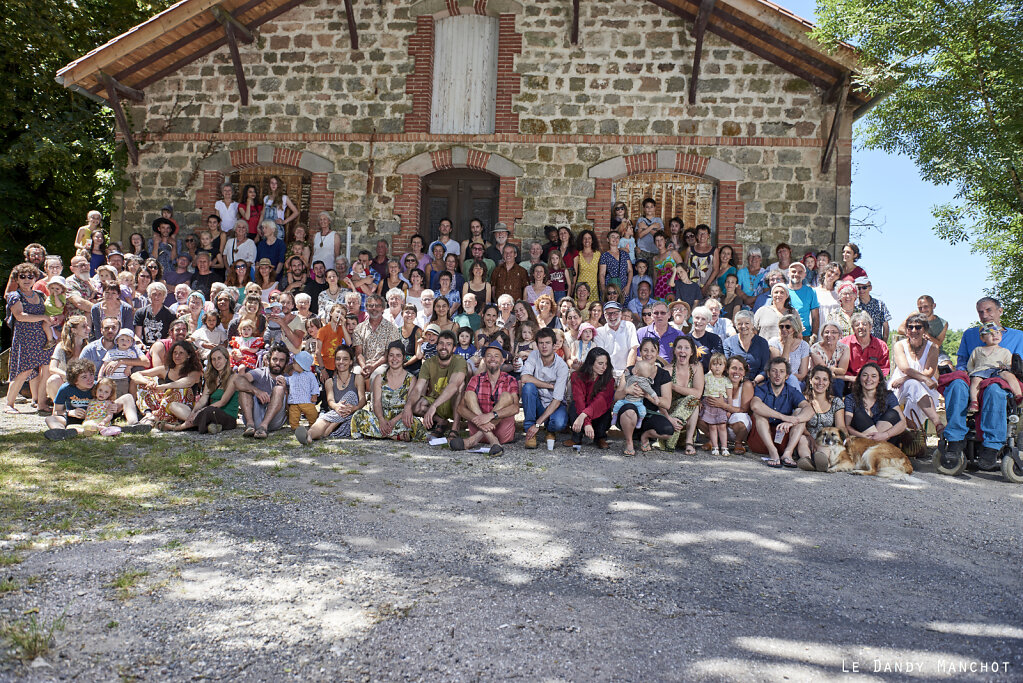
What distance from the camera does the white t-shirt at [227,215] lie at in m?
11.6

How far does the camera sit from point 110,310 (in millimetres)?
8375

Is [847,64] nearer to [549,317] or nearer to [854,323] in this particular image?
[854,323]

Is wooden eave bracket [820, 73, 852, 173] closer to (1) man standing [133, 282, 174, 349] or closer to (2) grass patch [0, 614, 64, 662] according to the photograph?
(1) man standing [133, 282, 174, 349]

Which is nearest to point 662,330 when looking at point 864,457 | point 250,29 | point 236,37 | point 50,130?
point 864,457

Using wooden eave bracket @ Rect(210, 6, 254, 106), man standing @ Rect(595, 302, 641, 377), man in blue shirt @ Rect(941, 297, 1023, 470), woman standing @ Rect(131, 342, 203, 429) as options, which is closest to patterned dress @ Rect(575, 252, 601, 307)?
man standing @ Rect(595, 302, 641, 377)

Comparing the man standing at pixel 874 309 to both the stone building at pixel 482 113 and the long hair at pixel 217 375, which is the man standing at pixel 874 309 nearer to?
the stone building at pixel 482 113

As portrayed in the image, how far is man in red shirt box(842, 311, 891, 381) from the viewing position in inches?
294

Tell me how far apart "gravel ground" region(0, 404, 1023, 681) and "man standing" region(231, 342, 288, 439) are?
1719 millimetres

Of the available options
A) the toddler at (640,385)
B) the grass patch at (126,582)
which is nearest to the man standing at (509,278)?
the toddler at (640,385)

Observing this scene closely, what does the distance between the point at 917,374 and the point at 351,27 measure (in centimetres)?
926

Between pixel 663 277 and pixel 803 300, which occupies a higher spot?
pixel 663 277

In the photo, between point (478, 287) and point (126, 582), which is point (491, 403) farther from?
point (126, 582)

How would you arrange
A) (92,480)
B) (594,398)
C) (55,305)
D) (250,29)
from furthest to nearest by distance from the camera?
(250,29) < (55,305) < (594,398) < (92,480)

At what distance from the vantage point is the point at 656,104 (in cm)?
1140
